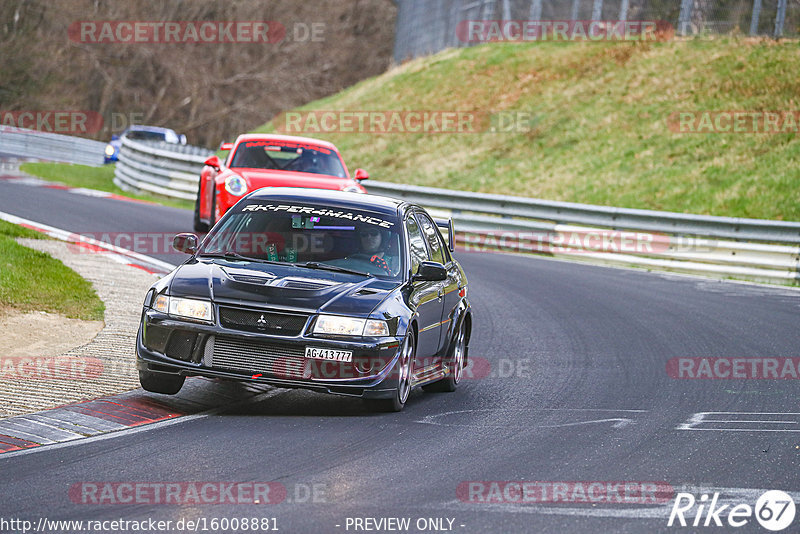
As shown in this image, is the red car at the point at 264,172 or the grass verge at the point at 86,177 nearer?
the red car at the point at 264,172

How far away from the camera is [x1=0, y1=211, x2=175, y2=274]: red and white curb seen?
51.9ft

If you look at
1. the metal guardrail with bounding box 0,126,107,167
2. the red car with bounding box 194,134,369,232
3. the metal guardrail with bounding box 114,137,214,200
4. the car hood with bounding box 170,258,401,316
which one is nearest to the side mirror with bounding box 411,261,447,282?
the car hood with bounding box 170,258,401,316

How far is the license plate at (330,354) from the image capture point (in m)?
7.89

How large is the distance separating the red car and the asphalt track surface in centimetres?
412

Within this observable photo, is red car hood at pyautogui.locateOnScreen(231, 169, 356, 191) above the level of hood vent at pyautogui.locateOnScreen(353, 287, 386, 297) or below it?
above

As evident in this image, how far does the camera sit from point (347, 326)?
7.98 m

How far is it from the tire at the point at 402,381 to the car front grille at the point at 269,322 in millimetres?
788

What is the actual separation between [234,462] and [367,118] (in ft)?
121

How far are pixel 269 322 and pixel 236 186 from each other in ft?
28.8

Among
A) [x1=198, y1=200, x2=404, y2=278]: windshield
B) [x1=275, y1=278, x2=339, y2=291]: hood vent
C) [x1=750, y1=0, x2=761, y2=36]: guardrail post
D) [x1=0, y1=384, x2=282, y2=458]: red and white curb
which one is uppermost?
[x1=750, y1=0, x2=761, y2=36]: guardrail post

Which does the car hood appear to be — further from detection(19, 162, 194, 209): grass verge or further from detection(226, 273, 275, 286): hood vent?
detection(19, 162, 194, 209): grass verge

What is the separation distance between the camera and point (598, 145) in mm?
33812

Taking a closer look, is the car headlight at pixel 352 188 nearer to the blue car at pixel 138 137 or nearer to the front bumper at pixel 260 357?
the front bumper at pixel 260 357

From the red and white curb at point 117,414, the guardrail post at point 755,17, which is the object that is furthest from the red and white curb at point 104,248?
the guardrail post at point 755,17
